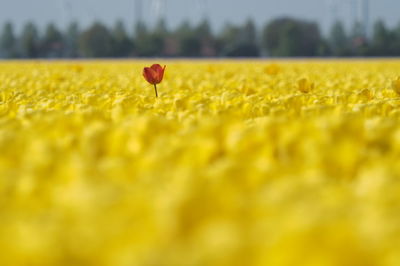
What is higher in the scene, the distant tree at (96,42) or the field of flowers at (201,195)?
the distant tree at (96,42)

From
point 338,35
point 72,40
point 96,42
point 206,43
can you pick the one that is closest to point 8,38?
point 72,40

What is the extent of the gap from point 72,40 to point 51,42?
44.4 feet

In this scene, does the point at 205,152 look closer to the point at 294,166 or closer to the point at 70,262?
the point at 294,166

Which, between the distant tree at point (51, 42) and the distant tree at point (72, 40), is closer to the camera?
the distant tree at point (51, 42)

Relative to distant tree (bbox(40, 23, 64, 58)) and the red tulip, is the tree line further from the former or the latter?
the red tulip

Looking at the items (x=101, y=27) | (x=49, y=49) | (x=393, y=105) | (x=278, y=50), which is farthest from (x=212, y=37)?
(x=393, y=105)

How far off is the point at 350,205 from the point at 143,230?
671mm

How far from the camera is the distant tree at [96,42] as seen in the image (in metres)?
68.6

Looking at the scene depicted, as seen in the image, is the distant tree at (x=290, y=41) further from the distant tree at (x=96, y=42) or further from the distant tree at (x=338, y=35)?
the distant tree at (x=96, y=42)

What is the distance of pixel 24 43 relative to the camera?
2977 inches

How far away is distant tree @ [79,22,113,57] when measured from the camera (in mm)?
68625

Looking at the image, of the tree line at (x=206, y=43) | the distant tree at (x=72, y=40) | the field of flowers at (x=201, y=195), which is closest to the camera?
the field of flowers at (x=201, y=195)

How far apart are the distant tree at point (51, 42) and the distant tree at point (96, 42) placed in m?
8.37

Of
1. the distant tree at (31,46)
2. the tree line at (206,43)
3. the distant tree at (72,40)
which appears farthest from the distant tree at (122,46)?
the distant tree at (72,40)
